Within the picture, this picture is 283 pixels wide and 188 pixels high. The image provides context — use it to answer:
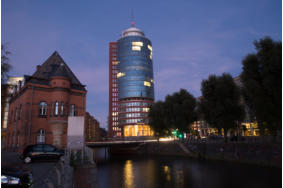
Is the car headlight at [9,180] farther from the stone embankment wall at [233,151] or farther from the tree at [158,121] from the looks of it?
the tree at [158,121]

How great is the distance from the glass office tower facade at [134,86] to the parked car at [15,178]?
115 meters

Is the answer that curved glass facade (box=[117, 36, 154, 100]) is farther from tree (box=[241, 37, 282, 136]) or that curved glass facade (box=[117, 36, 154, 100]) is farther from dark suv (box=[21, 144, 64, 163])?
dark suv (box=[21, 144, 64, 163])

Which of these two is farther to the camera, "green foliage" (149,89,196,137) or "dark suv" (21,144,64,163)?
"green foliage" (149,89,196,137)

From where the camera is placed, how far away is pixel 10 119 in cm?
4278

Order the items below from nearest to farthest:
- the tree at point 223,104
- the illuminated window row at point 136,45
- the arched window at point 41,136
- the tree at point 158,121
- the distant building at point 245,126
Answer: the tree at point 223,104, the arched window at point 41,136, the distant building at point 245,126, the tree at point 158,121, the illuminated window row at point 136,45

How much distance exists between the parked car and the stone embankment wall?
23.3 meters

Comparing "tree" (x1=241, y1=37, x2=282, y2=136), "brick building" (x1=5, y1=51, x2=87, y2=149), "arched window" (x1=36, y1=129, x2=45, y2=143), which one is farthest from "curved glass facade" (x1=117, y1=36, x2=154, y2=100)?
"tree" (x1=241, y1=37, x2=282, y2=136)

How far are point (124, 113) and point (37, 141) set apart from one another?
312ft

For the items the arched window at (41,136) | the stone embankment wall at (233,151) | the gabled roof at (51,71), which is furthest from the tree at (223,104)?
the arched window at (41,136)

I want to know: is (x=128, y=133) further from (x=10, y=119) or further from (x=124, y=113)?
(x=10, y=119)

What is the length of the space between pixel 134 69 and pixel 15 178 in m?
117

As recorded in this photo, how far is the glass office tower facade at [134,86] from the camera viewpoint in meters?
125

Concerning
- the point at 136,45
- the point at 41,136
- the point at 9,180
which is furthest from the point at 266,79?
the point at 136,45

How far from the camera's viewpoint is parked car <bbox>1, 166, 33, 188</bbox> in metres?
8.25
